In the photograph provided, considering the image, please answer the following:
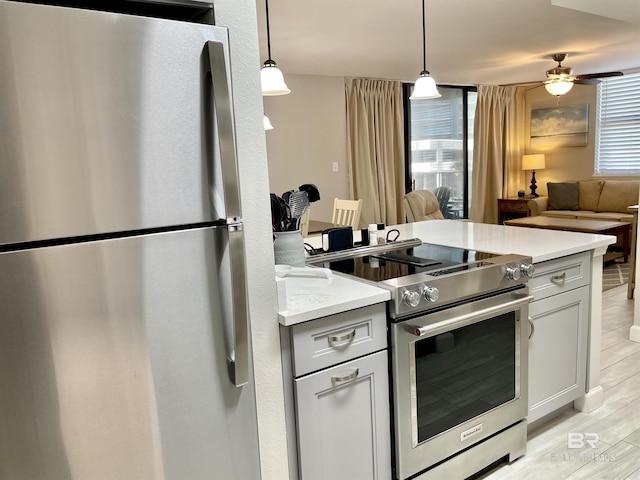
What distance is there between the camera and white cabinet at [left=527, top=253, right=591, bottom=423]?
Answer: 216cm

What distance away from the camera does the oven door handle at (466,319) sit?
1.66 meters

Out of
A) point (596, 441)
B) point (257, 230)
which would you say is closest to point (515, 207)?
point (596, 441)

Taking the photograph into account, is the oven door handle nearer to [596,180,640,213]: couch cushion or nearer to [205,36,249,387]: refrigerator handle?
[205,36,249,387]: refrigerator handle

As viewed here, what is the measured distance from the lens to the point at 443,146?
280 inches

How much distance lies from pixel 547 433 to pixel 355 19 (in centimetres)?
294

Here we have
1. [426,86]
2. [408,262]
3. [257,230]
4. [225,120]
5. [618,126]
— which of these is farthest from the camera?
[618,126]

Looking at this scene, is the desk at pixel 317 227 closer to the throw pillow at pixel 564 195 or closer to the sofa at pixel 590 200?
the sofa at pixel 590 200

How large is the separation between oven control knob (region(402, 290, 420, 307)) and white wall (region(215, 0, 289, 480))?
1.52 feet

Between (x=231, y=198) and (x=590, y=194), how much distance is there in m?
6.77

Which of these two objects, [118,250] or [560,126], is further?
[560,126]

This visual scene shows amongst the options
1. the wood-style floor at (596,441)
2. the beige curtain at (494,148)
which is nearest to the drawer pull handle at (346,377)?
the wood-style floor at (596,441)

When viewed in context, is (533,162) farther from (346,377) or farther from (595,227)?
(346,377)

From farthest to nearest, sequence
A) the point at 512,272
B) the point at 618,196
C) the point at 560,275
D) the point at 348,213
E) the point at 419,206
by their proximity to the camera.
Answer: the point at 618,196 < the point at 419,206 < the point at 348,213 < the point at 560,275 < the point at 512,272

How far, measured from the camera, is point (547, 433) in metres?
2.31
